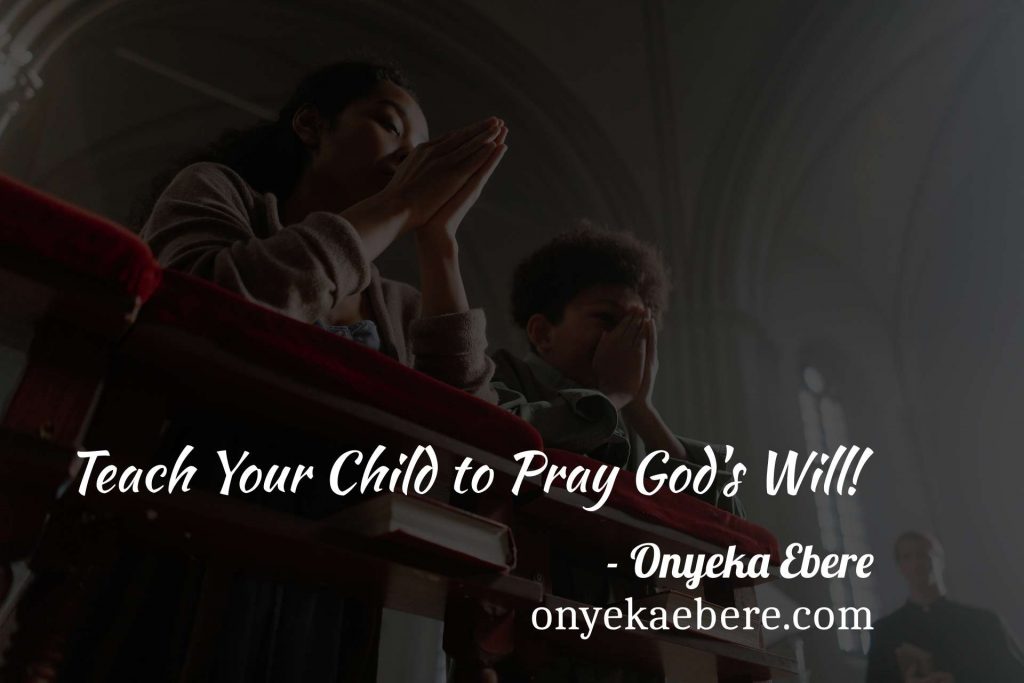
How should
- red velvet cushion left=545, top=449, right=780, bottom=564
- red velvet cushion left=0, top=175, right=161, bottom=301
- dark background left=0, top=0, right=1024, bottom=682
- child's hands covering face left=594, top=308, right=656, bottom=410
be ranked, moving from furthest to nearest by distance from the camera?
dark background left=0, top=0, right=1024, bottom=682 < child's hands covering face left=594, top=308, right=656, bottom=410 < red velvet cushion left=545, top=449, right=780, bottom=564 < red velvet cushion left=0, top=175, right=161, bottom=301

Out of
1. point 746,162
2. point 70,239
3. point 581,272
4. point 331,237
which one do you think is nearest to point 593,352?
point 581,272

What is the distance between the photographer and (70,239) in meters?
0.83

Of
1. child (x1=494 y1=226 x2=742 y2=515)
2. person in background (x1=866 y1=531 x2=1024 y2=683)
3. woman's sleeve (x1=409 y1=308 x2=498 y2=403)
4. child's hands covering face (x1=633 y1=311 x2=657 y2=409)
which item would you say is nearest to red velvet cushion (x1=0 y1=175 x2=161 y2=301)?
woman's sleeve (x1=409 y1=308 x2=498 y2=403)

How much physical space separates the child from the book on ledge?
0.44 metres

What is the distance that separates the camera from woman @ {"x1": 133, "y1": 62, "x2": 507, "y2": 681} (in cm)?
109

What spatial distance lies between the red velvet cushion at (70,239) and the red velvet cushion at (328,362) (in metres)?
0.07

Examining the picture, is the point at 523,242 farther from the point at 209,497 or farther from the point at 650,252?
the point at 209,497

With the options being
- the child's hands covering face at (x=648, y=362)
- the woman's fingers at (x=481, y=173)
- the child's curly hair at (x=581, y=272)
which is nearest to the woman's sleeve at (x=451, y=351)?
the woman's fingers at (x=481, y=173)

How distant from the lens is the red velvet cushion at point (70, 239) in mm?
801

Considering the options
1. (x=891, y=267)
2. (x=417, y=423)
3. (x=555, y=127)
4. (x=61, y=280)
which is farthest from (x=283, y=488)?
(x=891, y=267)

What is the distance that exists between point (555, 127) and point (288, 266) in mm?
5592

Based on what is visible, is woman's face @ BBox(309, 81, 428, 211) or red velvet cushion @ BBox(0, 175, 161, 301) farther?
woman's face @ BBox(309, 81, 428, 211)

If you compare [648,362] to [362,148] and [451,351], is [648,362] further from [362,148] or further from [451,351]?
[362,148]

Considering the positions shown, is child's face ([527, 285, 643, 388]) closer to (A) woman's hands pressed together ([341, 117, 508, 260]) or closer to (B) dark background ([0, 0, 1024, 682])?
(A) woman's hands pressed together ([341, 117, 508, 260])
